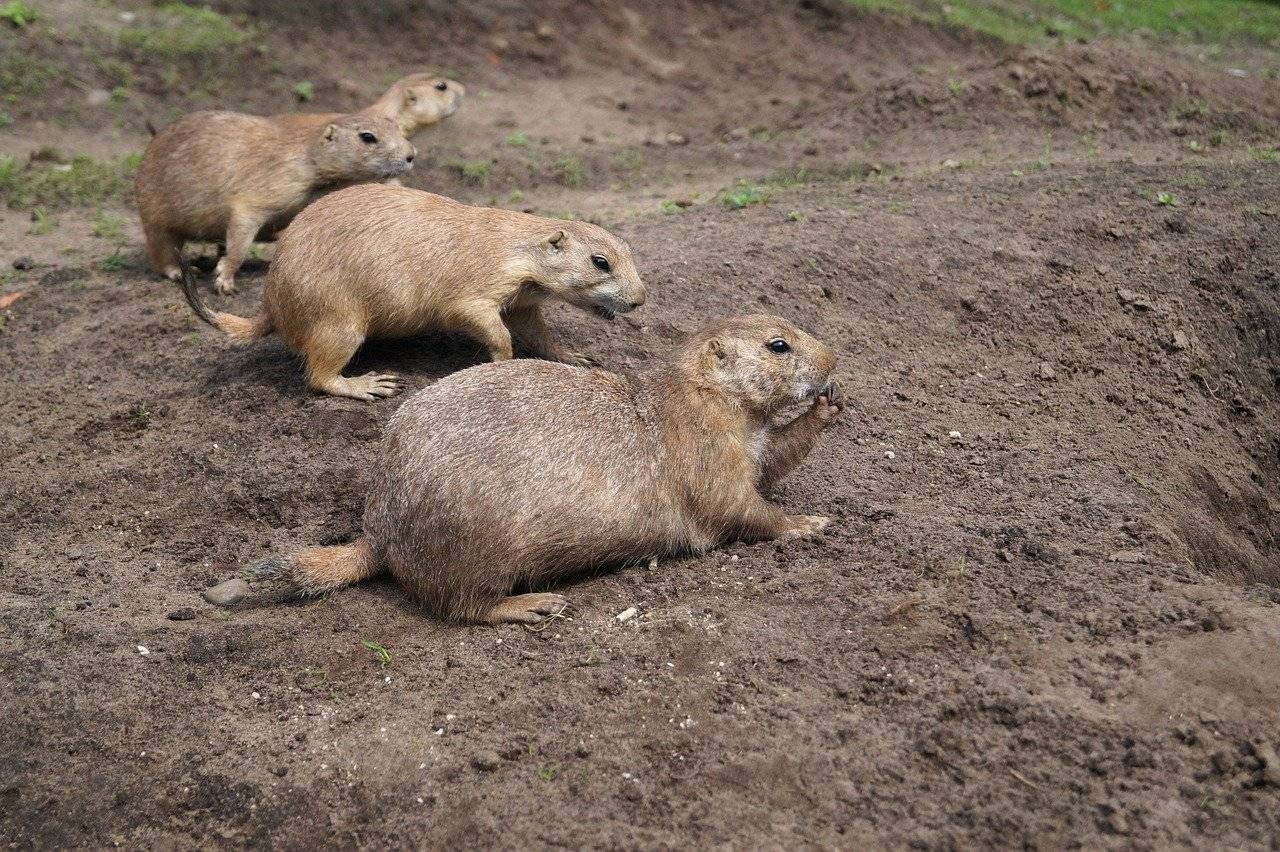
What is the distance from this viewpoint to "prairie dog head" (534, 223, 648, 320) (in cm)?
638

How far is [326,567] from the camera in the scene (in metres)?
5.06

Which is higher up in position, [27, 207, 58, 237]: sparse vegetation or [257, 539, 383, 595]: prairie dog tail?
[257, 539, 383, 595]: prairie dog tail

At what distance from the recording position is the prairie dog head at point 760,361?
17.7ft

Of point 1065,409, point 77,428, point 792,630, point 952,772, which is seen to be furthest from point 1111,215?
point 77,428

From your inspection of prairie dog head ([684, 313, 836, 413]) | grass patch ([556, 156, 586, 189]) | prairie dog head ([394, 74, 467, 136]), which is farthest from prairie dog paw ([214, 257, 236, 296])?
prairie dog head ([684, 313, 836, 413])

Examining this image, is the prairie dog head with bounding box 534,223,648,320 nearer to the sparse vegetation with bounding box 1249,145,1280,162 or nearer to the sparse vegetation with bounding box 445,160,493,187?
the sparse vegetation with bounding box 445,160,493,187

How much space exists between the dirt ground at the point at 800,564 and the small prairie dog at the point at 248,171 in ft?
1.92

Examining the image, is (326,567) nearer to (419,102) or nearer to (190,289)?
(190,289)

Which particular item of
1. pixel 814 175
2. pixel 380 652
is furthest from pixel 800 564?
pixel 814 175

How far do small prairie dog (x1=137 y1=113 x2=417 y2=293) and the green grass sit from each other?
10.2 m

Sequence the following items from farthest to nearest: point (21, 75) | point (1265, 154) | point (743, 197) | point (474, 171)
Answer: point (21, 75) < point (474, 171) < point (1265, 154) < point (743, 197)

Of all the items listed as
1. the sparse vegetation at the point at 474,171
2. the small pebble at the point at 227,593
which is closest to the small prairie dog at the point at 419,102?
the sparse vegetation at the point at 474,171

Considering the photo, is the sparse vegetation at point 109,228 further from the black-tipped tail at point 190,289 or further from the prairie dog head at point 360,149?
the black-tipped tail at point 190,289

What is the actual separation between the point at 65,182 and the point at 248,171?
10.8 feet
